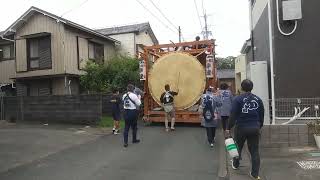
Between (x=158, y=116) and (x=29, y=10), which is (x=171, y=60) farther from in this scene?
(x=29, y=10)

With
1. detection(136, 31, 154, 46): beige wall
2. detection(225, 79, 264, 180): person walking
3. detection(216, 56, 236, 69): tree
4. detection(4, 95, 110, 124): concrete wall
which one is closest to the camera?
detection(225, 79, 264, 180): person walking

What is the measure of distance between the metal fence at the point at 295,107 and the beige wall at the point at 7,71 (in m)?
20.2

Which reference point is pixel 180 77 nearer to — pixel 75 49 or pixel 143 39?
pixel 75 49

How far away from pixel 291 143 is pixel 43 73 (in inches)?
698

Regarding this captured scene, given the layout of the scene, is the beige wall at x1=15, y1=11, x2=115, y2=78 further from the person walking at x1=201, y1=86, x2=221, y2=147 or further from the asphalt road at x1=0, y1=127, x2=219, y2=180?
the person walking at x1=201, y1=86, x2=221, y2=147

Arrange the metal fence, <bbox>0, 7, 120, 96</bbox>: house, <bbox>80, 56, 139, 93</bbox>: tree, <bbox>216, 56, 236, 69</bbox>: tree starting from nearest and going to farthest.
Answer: the metal fence → <bbox>80, 56, 139, 93</bbox>: tree → <bbox>0, 7, 120, 96</bbox>: house → <bbox>216, 56, 236, 69</bbox>: tree

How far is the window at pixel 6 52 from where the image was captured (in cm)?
2841

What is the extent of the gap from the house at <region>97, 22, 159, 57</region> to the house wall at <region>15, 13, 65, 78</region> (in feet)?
22.7

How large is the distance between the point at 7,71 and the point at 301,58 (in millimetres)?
21424

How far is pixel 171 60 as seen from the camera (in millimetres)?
17266

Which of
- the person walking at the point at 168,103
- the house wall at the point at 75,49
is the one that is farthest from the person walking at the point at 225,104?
the house wall at the point at 75,49

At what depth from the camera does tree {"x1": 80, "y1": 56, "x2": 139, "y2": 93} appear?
21672mm

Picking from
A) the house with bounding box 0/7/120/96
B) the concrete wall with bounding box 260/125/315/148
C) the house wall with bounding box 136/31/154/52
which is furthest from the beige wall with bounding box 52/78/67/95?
the concrete wall with bounding box 260/125/315/148

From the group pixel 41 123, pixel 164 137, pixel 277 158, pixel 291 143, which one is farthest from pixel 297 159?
pixel 41 123
